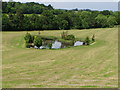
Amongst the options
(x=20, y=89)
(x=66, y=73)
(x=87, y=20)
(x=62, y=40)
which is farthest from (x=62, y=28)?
(x=20, y=89)

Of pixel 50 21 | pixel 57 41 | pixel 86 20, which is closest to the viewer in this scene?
pixel 57 41

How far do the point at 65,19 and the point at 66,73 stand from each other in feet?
233

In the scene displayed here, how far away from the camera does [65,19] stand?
88.1m

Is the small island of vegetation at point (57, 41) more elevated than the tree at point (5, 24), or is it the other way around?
the tree at point (5, 24)

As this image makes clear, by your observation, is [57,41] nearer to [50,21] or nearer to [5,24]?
[5,24]

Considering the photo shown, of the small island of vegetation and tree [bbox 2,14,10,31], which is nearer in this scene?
the small island of vegetation

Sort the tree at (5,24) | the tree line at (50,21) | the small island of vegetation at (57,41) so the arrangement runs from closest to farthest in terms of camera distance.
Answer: the small island of vegetation at (57,41) < the tree at (5,24) < the tree line at (50,21)

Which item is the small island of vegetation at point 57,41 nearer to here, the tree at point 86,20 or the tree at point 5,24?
the tree at point 5,24

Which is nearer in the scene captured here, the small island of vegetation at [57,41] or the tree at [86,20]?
the small island of vegetation at [57,41]

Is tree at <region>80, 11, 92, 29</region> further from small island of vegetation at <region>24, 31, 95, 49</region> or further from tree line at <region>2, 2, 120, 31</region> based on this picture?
small island of vegetation at <region>24, 31, 95, 49</region>

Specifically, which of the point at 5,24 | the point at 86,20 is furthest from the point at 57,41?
the point at 86,20

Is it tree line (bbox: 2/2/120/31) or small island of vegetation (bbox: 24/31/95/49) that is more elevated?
tree line (bbox: 2/2/120/31)

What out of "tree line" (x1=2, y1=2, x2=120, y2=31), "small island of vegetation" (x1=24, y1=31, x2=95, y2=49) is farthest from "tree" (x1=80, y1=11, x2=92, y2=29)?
"small island of vegetation" (x1=24, y1=31, x2=95, y2=49)

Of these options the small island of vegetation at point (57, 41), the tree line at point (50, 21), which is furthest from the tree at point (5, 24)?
the small island of vegetation at point (57, 41)
